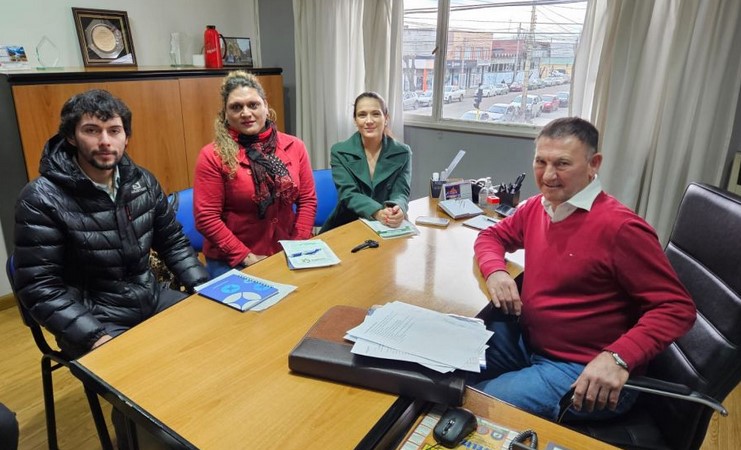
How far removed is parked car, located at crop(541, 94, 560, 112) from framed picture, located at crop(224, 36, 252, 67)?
2.34 metres

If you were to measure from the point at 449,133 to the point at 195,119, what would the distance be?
1.80m

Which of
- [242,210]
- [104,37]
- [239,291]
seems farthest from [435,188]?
[104,37]

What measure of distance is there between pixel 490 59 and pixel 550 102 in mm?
513

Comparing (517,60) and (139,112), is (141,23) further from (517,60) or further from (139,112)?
(517,60)

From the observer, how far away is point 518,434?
0.91 m

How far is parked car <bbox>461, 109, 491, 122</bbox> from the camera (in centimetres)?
331

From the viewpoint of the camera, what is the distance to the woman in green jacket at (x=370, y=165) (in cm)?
237

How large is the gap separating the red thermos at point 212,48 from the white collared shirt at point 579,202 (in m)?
2.97

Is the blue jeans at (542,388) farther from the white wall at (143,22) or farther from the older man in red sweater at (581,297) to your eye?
the white wall at (143,22)

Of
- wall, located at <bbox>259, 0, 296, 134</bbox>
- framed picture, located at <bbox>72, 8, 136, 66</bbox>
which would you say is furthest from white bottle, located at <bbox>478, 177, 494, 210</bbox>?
framed picture, located at <bbox>72, 8, 136, 66</bbox>

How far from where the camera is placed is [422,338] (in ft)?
3.53

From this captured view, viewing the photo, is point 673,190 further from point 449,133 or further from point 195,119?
point 195,119

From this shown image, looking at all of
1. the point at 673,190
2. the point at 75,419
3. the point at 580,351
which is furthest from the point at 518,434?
the point at 673,190

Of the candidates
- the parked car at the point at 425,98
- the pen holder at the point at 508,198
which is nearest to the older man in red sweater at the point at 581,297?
the pen holder at the point at 508,198
